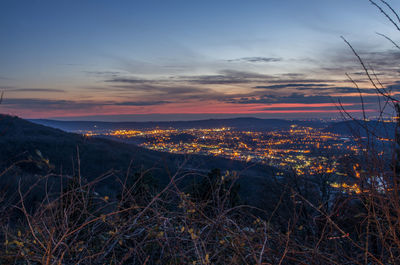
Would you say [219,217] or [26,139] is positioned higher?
[219,217]

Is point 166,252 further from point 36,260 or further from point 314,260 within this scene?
point 314,260

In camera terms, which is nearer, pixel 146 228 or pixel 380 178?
pixel 380 178

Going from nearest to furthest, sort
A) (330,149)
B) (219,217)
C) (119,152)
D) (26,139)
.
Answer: (219,217) < (330,149) < (26,139) < (119,152)

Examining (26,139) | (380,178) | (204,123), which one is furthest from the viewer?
(204,123)

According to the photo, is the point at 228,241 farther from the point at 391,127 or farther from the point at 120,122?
the point at 120,122

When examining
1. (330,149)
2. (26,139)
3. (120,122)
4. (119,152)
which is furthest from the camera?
(120,122)

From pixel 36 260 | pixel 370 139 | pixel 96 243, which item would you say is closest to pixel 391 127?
pixel 370 139

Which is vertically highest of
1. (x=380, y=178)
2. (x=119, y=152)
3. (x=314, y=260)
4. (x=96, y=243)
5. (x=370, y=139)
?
(x=370, y=139)

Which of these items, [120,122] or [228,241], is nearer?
[228,241]

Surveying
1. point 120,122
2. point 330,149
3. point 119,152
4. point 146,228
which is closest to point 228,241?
point 146,228
